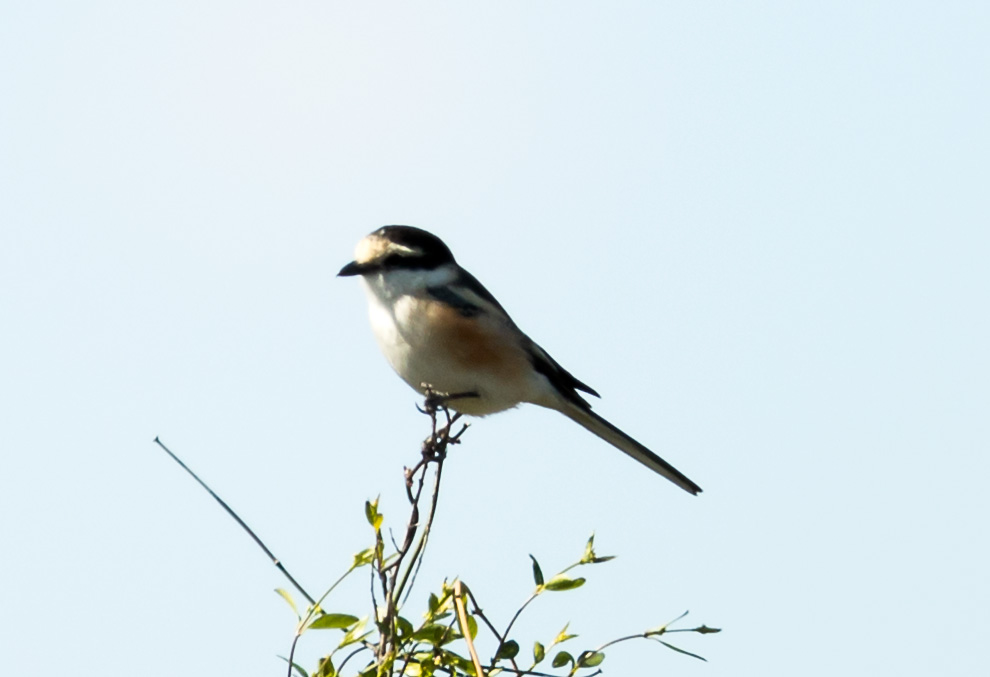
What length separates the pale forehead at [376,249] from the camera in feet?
16.4

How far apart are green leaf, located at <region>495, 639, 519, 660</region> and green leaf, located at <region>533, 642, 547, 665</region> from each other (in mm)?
102

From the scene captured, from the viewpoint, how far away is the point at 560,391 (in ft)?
17.8

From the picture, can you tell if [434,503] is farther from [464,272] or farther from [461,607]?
[464,272]

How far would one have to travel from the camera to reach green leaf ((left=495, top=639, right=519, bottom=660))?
101 inches

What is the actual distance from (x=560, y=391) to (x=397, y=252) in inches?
38.2

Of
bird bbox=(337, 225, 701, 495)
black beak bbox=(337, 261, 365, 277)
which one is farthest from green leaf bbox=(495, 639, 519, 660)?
black beak bbox=(337, 261, 365, 277)

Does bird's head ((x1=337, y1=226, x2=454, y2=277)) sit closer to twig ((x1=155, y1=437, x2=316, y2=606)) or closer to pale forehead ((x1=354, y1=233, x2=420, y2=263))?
pale forehead ((x1=354, y1=233, x2=420, y2=263))

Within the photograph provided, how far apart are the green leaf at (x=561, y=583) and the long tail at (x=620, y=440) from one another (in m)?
2.48

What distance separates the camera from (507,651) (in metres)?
2.57

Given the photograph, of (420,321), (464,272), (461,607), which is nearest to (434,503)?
(461,607)

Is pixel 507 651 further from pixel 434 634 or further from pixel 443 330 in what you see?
pixel 443 330

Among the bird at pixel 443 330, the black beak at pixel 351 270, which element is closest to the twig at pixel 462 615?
the bird at pixel 443 330

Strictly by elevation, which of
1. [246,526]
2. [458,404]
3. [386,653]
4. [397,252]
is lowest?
[386,653]

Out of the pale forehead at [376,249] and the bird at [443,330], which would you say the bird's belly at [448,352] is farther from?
the pale forehead at [376,249]
